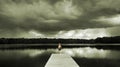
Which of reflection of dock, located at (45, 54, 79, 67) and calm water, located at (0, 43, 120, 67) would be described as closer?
reflection of dock, located at (45, 54, 79, 67)

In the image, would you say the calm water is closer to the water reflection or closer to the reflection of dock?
the water reflection

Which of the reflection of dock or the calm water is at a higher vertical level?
the reflection of dock

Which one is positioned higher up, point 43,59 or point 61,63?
point 61,63

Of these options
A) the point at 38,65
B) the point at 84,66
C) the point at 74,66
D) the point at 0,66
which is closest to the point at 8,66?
the point at 0,66

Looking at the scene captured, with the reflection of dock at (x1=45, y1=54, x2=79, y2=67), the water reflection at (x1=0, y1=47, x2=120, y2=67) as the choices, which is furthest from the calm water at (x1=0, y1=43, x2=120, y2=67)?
the reflection of dock at (x1=45, y1=54, x2=79, y2=67)

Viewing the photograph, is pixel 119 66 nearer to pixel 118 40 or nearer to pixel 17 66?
pixel 17 66

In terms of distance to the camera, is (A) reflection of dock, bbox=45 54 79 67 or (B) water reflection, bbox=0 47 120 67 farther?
(B) water reflection, bbox=0 47 120 67

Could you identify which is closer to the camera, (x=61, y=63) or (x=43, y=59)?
(x=61, y=63)

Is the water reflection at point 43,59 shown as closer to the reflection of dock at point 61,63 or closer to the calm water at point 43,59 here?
the calm water at point 43,59

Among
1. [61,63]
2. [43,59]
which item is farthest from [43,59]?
[61,63]

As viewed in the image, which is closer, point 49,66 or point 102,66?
point 49,66

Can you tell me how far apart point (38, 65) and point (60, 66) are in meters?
Result: 14.3

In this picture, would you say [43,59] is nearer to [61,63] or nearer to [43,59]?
[43,59]

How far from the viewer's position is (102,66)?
2891 centimetres
